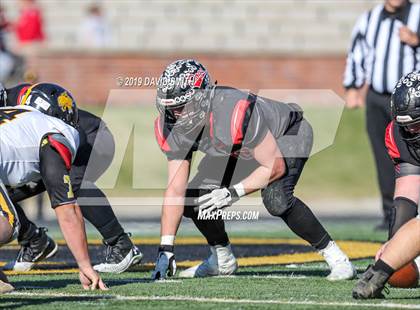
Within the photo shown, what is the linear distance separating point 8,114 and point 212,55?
10.3 metres

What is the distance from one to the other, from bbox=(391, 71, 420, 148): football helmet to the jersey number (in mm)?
1919

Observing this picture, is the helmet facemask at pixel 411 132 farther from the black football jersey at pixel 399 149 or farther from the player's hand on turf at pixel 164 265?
the player's hand on turf at pixel 164 265

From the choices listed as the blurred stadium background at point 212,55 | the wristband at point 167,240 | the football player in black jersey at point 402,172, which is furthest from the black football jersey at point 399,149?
the blurred stadium background at point 212,55

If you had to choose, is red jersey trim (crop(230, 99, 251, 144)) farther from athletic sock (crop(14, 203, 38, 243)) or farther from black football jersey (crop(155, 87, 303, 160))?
athletic sock (crop(14, 203, 38, 243))

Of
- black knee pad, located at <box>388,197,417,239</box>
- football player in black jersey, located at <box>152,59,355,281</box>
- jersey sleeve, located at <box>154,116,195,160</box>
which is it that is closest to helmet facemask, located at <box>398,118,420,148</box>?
black knee pad, located at <box>388,197,417,239</box>

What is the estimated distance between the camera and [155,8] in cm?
1691

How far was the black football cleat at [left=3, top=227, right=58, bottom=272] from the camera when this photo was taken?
22.0 feet

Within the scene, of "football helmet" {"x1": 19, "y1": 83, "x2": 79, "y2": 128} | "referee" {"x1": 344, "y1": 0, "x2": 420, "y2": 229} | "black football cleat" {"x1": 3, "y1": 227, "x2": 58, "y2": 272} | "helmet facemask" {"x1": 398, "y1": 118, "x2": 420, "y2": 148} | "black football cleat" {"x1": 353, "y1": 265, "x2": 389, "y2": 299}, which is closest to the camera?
"black football cleat" {"x1": 353, "y1": 265, "x2": 389, "y2": 299}

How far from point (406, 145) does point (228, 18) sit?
11.4 metres

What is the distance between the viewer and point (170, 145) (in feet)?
20.0

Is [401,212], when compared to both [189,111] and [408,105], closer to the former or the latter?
[408,105]

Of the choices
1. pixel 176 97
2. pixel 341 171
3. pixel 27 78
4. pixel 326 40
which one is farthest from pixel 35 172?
pixel 326 40

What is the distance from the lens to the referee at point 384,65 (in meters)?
9.01

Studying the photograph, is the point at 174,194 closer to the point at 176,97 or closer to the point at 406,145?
the point at 176,97
